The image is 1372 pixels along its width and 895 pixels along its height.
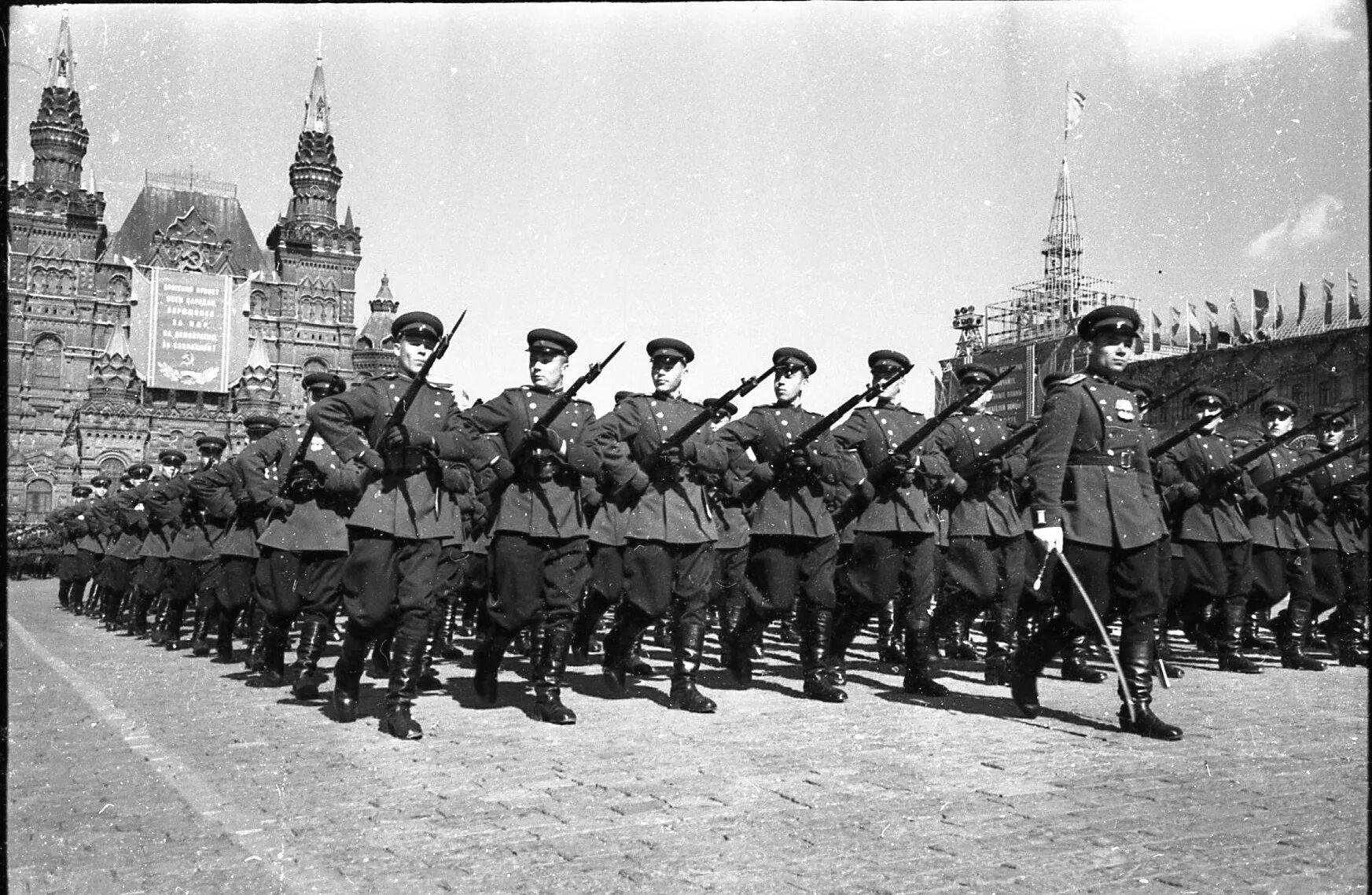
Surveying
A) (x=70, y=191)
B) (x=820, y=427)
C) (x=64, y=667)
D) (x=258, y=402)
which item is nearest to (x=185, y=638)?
(x=64, y=667)

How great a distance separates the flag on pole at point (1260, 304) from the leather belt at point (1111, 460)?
1259 inches

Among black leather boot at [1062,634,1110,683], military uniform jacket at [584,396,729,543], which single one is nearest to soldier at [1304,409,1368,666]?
black leather boot at [1062,634,1110,683]

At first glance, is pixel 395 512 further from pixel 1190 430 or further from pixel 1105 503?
pixel 1190 430

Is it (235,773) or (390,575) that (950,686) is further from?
(235,773)

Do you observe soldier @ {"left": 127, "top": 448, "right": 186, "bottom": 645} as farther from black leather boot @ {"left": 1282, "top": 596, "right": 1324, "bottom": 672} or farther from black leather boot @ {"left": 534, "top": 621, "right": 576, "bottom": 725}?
black leather boot @ {"left": 1282, "top": 596, "right": 1324, "bottom": 672}

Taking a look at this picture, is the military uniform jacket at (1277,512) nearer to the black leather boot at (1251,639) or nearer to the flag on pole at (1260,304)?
the black leather boot at (1251,639)

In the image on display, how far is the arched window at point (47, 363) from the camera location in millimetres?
69012

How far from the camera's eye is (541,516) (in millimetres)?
7320

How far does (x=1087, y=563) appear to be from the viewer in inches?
264

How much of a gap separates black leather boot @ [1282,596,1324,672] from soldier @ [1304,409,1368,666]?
0.24 m

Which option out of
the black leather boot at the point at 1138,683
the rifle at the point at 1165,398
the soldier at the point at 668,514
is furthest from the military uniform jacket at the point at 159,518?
the black leather boot at the point at 1138,683

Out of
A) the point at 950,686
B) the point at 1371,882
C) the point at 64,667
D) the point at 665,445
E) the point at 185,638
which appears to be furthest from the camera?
the point at 185,638

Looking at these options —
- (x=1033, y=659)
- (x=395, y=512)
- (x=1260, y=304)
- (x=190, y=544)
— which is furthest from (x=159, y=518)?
(x=1260, y=304)

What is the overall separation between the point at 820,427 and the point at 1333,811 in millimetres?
4189
